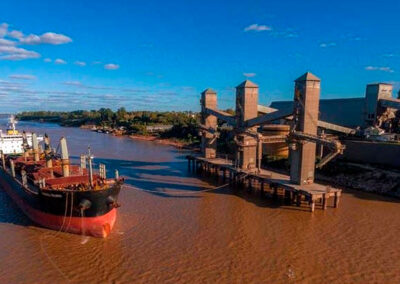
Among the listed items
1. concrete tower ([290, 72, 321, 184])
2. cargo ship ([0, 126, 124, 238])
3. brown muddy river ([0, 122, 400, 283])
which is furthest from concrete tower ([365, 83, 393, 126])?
cargo ship ([0, 126, 124, 238])

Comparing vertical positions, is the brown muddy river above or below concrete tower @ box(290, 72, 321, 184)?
below

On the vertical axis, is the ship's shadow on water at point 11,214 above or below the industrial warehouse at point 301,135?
below

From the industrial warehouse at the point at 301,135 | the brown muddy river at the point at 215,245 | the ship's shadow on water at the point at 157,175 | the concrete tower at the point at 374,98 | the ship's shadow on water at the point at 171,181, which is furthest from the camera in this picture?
the concrete tower at the point at 374,98

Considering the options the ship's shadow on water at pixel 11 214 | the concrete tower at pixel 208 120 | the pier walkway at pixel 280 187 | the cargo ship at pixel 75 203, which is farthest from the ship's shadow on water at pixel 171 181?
the ship's shadow on water at pixel 11 214

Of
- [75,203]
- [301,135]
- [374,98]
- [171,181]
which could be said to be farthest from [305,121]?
[374,98]

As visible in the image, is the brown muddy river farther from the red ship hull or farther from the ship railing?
the ship railing

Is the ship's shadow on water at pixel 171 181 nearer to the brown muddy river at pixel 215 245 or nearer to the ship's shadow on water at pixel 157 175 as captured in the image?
the ship's shadow on water at pixel 157 175

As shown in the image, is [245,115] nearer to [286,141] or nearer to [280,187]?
[286,141]

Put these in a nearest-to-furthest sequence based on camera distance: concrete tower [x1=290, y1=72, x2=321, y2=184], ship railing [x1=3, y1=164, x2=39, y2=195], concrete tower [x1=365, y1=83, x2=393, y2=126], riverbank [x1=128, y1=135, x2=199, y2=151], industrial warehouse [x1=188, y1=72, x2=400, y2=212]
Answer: ship railing [x1=3, y1=164, x2=39, y2=195], concrete tower [x1=290, y1=72, x2=321, y2=184], industrial warehouse [x1=188, y1=72, x2=400, y2=212], concrete tower [x1=365, y1=83, x2=393, y2=126], riverbank [x1=128, y1=135, x2=199, y2=151]

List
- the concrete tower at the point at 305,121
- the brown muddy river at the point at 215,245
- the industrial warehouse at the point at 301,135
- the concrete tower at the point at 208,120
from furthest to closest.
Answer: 1. the concrete tower at the point at 208,120
2. the industrial warehouse at the point at 301,135
3. the concrete tower at the point at 305,121
4. the brown muddy river at the point at 215,245
